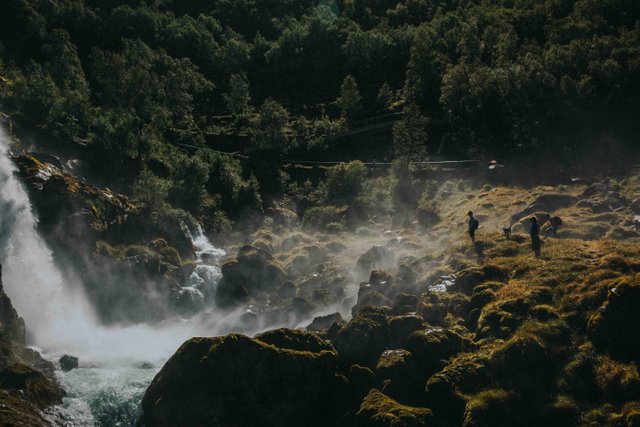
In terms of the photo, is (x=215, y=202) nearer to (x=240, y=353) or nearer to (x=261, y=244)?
(x=261, y=244)

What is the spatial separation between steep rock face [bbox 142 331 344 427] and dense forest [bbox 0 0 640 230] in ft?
128

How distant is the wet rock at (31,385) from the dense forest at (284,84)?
35.3 m

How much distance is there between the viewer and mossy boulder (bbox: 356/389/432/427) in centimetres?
3556

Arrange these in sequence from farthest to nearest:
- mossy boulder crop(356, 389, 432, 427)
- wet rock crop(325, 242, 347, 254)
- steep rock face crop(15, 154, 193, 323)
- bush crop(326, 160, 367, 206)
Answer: bush crop(326, 160, 367, 206), wet rock crop(325, 242, 347, 254), steep rock face crop(15, 154, 193, 323), mossy boulder crop(356, 389, 432, 427)

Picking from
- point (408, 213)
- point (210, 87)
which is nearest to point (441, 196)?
point (408, 213)

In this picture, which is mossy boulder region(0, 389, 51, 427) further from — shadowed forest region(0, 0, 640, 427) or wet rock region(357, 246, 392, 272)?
wet rock region(357, 246, 392, 272)

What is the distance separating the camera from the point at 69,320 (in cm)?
6116

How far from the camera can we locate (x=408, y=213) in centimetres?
7931

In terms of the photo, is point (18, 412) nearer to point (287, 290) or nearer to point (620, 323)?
point (287, 290)

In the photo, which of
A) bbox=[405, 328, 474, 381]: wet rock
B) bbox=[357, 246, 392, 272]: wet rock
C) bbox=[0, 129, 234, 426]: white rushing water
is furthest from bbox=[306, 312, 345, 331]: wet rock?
bbox=[357, 246, 392, 272]: wet rock

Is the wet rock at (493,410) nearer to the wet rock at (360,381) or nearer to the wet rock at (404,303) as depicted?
the wet rock at (360,381)

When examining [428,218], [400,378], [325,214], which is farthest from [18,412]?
[325,214]

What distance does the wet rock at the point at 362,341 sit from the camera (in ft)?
138

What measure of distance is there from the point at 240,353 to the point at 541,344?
640 inches
